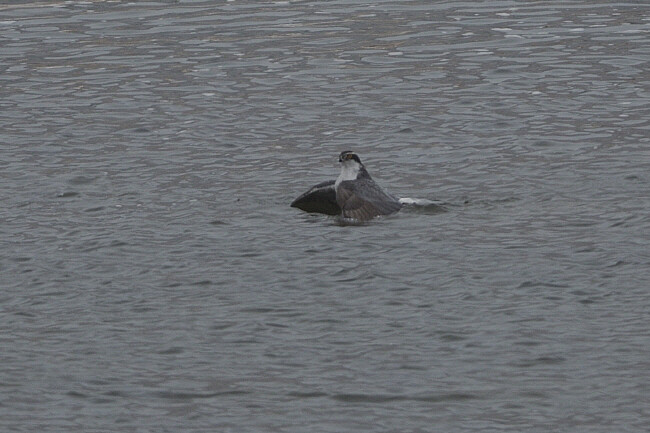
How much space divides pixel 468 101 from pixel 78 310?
10452mm

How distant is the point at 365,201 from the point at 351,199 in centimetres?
19

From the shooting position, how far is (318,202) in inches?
676

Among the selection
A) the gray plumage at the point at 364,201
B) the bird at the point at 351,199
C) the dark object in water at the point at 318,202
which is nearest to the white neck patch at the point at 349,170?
the bird at the point at 351,199

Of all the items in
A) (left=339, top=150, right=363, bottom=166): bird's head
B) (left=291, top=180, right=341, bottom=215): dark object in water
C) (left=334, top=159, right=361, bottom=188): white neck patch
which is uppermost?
(left=339, top=150, right=363, bottom=166): bird's head

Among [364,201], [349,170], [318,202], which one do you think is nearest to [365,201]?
[364,201]

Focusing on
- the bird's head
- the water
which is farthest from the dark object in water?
the bird's head

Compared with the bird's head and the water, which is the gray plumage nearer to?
the water

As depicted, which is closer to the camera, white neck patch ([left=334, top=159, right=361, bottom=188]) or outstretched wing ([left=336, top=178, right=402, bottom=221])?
outstretched wing ([left=336, top=178, right=402, bottom=221])

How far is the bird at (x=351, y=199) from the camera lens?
16969 millimetres

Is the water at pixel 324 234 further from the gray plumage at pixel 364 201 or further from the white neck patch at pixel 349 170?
the white neck patch at pixel 349 170

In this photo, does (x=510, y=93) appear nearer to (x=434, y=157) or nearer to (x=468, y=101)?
(x=468, y=101)

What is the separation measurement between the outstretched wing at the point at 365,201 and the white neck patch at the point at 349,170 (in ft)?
0.86

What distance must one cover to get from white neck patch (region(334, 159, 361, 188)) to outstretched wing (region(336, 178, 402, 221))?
0.26 m

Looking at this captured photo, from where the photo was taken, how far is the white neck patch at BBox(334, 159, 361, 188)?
17.5 m
